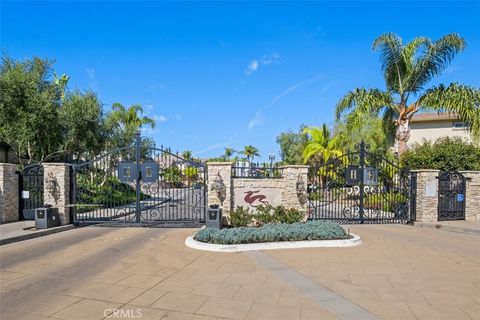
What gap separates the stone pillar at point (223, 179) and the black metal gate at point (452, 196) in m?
8.32

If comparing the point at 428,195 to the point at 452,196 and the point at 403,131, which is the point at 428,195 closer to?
the point at 452,196

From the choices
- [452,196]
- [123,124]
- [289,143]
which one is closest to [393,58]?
[452,196]

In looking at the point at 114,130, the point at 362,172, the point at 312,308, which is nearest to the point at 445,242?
the point at 362,172

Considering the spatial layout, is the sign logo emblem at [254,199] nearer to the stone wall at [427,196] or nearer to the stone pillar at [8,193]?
the stone wall at [427,196]

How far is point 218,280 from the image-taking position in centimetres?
604

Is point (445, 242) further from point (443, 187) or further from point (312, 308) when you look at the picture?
point (312, 308)

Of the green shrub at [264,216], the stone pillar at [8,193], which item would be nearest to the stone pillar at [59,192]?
the stone pillar at [8,193]

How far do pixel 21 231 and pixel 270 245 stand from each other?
7519 millimetres

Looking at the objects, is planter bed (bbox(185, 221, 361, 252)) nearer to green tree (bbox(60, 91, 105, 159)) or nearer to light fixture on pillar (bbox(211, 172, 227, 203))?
light fixture on pillar (bbox(211, 172, 227, 203))

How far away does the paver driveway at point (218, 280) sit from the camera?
15.5 feet

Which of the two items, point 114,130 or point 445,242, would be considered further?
point 114,130

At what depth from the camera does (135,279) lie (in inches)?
237

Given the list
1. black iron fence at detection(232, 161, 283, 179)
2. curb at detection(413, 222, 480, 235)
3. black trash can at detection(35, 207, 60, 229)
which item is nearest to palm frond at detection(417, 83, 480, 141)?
curb at detection(413, 222, 480, 235)

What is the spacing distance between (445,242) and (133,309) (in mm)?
8984
